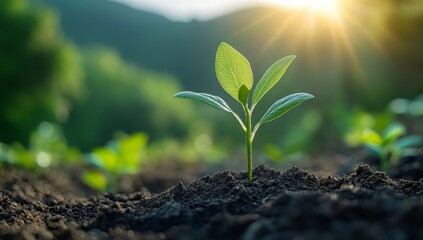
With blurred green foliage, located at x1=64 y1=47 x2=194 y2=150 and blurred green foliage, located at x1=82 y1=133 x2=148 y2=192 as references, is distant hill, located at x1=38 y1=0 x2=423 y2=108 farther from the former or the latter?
blurred green foliage, located at x1=82 y1=133 x2=148 y2=192

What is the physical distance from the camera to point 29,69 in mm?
18312

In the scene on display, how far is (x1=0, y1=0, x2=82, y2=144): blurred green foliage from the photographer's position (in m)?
17.2

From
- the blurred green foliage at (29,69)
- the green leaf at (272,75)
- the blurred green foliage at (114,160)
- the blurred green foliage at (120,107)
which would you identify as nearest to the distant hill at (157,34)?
the blurred green foliage at (120,107)

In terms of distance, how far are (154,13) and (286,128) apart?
1640 inches

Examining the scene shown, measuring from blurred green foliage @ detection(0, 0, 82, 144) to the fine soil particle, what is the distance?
51.0ft

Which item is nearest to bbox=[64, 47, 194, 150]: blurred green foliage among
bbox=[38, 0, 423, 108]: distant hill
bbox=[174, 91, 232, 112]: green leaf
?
bbox=[38, 0, 423, 108]: distant hill

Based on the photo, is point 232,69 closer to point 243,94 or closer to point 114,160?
point 243,94

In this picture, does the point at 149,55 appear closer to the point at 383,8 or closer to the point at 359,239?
the point at 383,8

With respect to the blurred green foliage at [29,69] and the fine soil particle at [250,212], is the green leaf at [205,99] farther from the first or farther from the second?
the blurred green foliage at [29,69]

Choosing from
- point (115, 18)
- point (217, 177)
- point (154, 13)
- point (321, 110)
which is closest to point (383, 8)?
point (321, 110)

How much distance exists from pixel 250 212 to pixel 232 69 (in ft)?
2.13

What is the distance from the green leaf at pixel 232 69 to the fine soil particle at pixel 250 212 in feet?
1.28

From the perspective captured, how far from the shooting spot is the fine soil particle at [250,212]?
52.4 inches

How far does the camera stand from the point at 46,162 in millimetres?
5426
